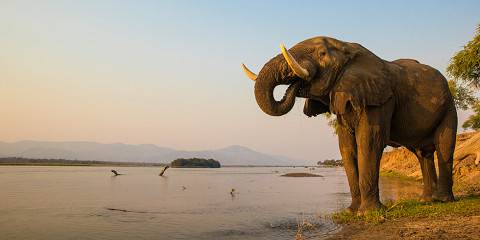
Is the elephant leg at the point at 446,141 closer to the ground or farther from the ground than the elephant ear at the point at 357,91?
closer to the ground

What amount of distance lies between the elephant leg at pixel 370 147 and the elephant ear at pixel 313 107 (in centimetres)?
143

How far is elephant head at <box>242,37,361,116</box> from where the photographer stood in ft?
32.9

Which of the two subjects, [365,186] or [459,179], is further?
[459,179]

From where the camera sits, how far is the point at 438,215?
9.84 meters

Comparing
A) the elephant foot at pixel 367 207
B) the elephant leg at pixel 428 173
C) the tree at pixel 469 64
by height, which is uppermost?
the tree at pixel 469 64

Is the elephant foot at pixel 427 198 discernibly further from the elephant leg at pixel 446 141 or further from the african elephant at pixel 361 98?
the african elephant at pixel 361 98

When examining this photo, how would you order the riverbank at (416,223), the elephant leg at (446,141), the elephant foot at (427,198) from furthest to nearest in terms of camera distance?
the elephant foot at (427,198), the elephant leg at (446,141), the riverbank at (416,223)

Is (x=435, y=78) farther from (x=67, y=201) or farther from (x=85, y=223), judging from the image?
(x=67, y=201)

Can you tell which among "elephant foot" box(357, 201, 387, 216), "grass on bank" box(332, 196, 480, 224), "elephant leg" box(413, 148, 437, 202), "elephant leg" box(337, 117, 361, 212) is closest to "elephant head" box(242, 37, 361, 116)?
"elephant leg" box(337, 117, 361, 212)

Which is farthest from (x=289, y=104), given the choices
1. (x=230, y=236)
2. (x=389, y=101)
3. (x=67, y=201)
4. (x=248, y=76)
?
(x=67, y=201)

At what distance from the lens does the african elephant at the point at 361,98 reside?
10.1 meters

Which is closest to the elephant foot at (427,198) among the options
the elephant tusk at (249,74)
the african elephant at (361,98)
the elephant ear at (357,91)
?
the african elephant at (361,98)

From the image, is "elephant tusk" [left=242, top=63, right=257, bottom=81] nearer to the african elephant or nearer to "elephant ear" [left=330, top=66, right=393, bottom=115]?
the african elephant

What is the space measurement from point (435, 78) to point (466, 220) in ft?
14.8
